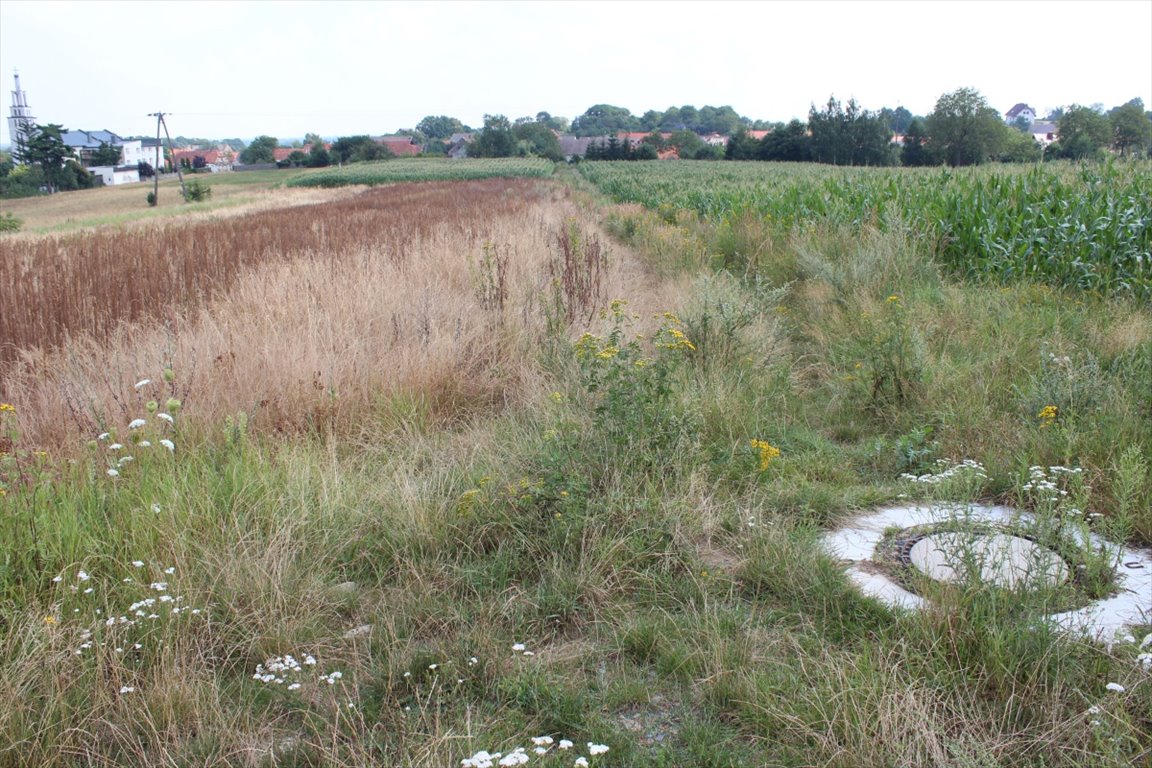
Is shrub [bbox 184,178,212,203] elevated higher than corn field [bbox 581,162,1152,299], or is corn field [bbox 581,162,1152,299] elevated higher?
shrub [bbox 184,178,212,203]

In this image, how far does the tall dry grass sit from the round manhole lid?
11.4 ft

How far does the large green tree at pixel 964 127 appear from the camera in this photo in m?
56.8

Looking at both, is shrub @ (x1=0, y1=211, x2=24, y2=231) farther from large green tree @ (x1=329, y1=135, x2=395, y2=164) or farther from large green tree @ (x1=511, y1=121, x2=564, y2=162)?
large green tree @ (x1=511, y1=121, x2=564, y2=162)

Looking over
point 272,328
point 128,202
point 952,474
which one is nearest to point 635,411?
point 952,474

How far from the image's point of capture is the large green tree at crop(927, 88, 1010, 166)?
56750 millimetres

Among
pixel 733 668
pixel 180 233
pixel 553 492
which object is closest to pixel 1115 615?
pixel 733 668

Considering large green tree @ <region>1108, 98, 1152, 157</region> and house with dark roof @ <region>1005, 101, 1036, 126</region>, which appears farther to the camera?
house with dark roof @ <region>1005, 101, 1036, 126</region>

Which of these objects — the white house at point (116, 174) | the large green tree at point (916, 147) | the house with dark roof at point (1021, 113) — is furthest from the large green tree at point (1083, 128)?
the white house at point (116, 174)

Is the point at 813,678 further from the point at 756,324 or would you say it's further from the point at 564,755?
the point at 756,324

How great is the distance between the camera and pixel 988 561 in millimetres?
3357

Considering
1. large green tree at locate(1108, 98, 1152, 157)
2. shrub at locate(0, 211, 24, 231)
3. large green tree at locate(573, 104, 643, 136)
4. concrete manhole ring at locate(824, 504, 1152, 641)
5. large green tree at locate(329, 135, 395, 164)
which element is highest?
large green tree at locate(573, 104, 643, 136)

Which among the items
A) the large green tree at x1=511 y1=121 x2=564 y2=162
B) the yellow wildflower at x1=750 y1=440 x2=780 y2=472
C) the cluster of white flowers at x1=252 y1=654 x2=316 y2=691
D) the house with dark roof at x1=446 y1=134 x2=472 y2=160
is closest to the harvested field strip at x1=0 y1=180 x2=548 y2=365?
the cluster of white flowers at x1=252 y1=654 x2=316 y2=691

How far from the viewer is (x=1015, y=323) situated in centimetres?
681

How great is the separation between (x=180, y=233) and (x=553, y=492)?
1155cm
